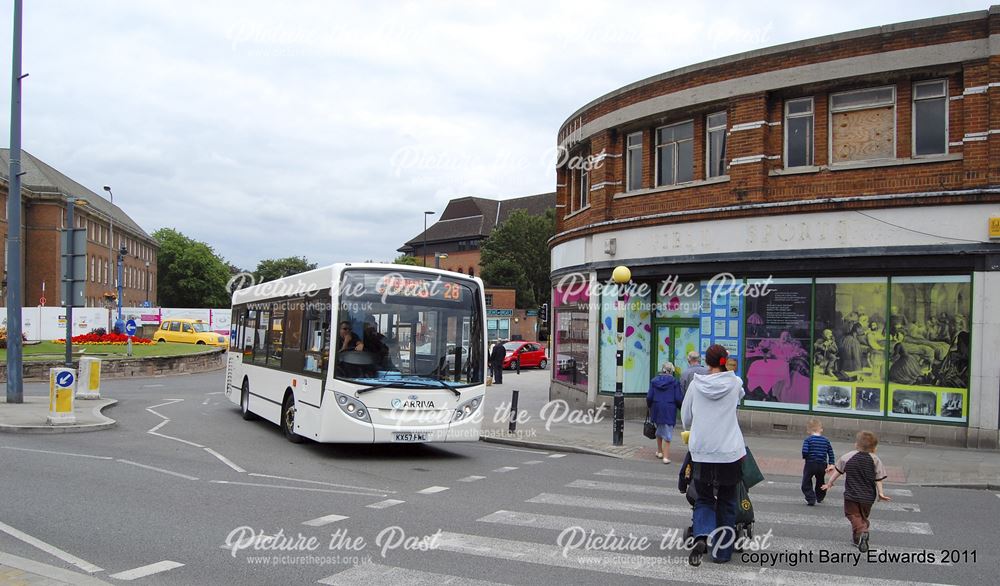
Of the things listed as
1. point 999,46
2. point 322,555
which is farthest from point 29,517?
point 999,46

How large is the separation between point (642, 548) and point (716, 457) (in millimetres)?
1185

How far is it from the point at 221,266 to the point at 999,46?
108 m

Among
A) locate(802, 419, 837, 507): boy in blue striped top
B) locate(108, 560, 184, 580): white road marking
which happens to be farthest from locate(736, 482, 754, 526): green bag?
locate(108, 560, 184, 580): white road marking

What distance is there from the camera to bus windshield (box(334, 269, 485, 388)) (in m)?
11.7

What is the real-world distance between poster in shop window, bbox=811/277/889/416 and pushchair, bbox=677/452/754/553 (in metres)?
9.25

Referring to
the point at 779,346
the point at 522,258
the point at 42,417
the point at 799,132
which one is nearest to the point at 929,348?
the point at 779,346

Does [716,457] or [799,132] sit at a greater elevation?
[799,132]

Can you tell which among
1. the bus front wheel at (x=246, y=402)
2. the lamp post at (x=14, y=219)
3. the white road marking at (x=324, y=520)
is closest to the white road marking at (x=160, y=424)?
the bus front wheel at (x=246, y=402)

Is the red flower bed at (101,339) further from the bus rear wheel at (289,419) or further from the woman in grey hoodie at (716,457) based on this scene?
the woman in grey hoodie at (716,457)

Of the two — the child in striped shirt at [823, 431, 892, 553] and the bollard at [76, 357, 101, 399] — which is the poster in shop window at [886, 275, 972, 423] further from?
the bollard at [76, 357, 101, 399]

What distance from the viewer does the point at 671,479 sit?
11258 millimetres

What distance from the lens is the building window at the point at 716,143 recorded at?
17547 millimetres

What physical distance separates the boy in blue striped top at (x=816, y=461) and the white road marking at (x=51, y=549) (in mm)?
7284

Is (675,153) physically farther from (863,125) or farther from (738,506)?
(738,506)
